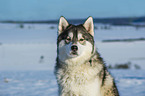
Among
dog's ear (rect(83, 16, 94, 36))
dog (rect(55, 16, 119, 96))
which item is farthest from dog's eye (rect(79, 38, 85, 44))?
dog's ear (rect(83, 16, 94, 36))

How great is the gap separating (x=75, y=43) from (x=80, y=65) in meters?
0.44

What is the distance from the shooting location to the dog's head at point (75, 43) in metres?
3.86

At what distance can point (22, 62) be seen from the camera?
14.6 m

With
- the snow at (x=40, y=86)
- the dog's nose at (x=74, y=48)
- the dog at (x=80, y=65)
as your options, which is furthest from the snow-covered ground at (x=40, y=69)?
the dog's nose at (x=74, y=48)

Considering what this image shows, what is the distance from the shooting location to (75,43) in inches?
152

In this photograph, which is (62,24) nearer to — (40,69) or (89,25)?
(89,25)

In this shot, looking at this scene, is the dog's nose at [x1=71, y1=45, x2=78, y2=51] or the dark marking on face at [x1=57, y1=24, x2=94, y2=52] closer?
the dog's nose at [x1=71, y1=45, x2=78, y2=51]

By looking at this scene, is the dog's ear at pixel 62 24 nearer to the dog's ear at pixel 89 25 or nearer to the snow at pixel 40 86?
the dog's ear at pixel 89 25

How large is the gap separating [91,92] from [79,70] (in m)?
0.44

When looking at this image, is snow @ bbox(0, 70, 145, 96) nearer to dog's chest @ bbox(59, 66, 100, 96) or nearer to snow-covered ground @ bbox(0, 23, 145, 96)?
snow-covered ground @ bbox(0, 23, 145, 96)

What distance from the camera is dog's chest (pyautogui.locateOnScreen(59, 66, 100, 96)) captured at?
3869 millimetres

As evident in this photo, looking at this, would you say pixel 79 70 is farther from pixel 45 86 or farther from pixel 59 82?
pixel 45 86

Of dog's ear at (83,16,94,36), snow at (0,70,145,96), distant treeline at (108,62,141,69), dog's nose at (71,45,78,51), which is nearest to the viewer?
dog's nose at (71,45,78,51)

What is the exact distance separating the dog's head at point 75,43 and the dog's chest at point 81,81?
20 centimetres
